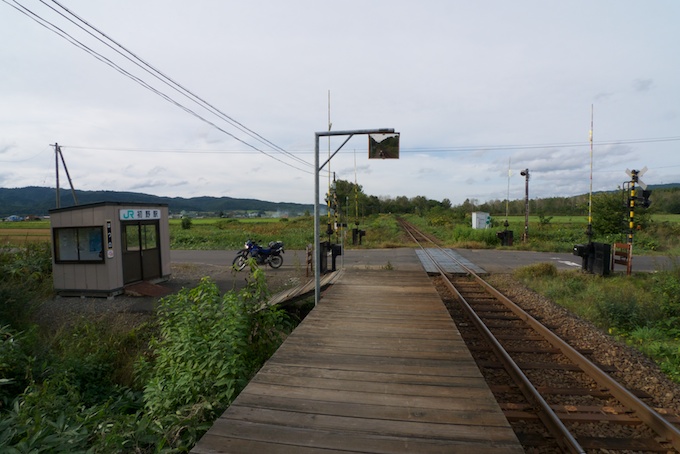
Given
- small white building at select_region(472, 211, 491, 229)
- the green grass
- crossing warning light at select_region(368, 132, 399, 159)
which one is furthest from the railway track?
small white building at select_region(472, 211, 491, 229)

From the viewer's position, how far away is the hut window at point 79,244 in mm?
10195

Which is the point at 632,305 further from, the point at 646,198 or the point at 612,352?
the point at 646,198

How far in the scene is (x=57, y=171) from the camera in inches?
875

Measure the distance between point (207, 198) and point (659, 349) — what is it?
117202 millimetres

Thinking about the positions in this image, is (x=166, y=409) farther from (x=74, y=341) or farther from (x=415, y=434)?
(x=74, y=341)

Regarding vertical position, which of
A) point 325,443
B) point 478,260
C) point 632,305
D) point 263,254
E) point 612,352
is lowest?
point 478,260

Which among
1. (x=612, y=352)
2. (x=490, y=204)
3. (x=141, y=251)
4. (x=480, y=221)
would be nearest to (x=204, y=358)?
(x=612, y=352)

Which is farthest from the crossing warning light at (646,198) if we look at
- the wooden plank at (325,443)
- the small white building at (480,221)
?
the small white building at (480,221)

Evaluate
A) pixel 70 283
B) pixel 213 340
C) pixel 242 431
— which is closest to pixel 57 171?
pixel 70 283

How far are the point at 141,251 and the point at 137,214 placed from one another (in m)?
1.15

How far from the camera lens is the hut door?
10.8 meters

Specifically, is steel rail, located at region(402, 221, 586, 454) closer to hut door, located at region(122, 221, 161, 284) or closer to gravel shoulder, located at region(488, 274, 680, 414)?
gravel shoulder, located at region(488, 274, 680, 414)

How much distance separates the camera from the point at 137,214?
1105cm

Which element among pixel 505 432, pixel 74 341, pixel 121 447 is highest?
pixel 505 432
